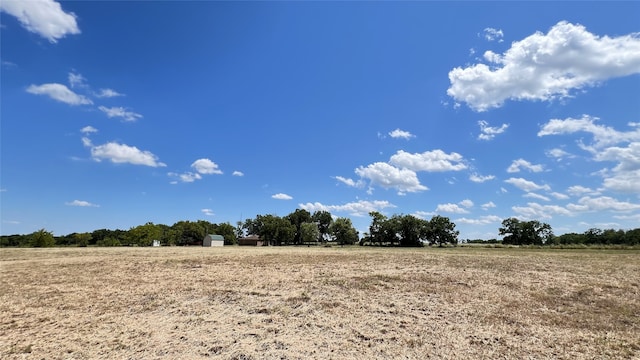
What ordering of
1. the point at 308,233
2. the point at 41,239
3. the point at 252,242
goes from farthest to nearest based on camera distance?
the point at 252,242, the point at 308,233, the point at 41,239

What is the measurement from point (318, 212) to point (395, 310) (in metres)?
143

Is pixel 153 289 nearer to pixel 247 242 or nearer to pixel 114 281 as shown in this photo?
pixel 114 281

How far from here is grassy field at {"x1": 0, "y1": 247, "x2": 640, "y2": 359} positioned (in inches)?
292

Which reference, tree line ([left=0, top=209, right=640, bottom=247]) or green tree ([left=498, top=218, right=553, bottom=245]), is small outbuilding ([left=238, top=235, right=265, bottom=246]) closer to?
tree line ([left=0, top=209, right=640, bottom=247])

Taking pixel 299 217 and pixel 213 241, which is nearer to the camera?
pixel 213 241

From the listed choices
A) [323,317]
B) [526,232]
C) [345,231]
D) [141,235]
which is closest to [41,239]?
[141,235]

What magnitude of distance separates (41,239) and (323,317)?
92119 millimetres

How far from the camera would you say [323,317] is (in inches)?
381

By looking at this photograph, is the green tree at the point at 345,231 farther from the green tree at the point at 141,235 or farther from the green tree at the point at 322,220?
the green tree at the point at 141,235

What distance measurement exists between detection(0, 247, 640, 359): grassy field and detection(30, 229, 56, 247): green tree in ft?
252

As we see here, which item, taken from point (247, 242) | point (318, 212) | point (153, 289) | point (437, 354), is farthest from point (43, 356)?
point (318, 212)

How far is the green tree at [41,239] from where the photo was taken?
250 ft

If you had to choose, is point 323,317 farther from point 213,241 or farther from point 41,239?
point 213,241

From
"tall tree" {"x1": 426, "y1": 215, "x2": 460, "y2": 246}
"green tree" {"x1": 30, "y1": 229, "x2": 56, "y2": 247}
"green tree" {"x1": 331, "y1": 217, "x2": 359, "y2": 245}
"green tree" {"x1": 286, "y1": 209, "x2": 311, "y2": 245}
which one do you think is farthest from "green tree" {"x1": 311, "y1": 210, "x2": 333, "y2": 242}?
"green tree" {"x1": 30, "y1": 229, "x2": 56, "y2": 247}
